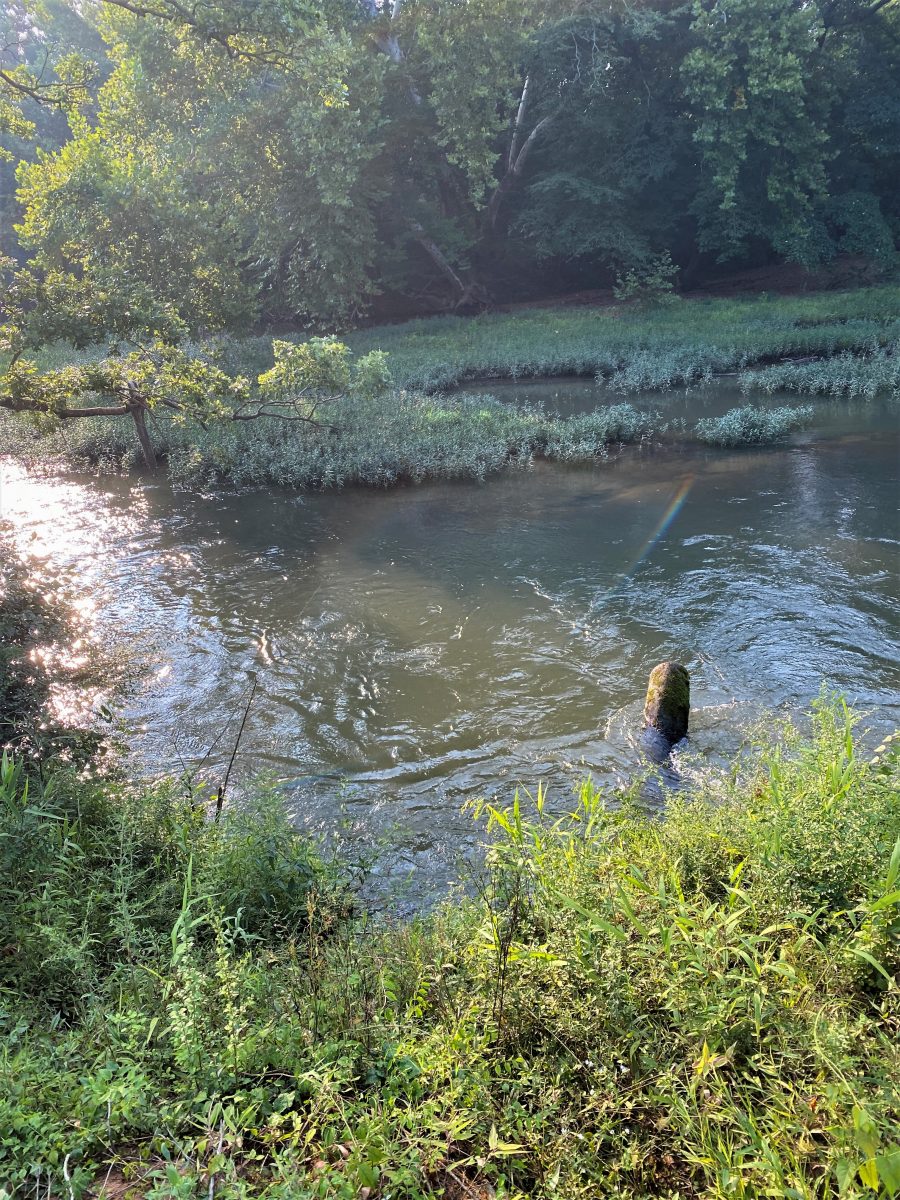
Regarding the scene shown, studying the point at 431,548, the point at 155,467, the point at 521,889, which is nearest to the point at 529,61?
the point at 155,467

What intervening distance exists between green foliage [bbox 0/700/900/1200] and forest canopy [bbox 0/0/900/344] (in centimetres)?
1396

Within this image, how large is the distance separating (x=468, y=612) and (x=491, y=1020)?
218 inches

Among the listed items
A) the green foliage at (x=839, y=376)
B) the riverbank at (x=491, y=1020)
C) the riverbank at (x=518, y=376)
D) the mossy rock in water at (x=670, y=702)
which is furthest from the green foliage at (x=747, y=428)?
the riverbank at (x=491, y=1020)

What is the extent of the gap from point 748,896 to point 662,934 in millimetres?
553

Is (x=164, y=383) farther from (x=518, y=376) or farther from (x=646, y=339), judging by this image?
(x=646, y=339)

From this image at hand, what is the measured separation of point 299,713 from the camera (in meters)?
6.46

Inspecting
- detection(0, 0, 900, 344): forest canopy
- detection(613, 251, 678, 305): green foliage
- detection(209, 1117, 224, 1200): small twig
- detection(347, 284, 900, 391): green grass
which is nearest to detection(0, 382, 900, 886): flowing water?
detection(209, 1117, 224, 1200): small twig

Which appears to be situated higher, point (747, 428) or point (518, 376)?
point (518, 376)

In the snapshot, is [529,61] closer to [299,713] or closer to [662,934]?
[299,713]

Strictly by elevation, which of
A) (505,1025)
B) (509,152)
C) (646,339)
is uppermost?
A: (509,152)

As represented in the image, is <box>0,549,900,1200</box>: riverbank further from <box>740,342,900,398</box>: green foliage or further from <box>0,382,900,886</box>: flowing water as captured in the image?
<box>740,342,900,398</box>: green foliage

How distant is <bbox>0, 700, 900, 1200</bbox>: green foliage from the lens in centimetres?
218

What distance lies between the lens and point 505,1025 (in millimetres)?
2674

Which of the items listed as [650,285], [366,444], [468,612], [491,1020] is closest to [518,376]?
[366,444]
